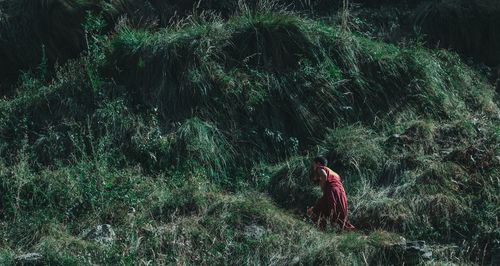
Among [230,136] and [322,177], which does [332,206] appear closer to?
[322,177]

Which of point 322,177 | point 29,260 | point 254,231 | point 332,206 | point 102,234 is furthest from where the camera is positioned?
point 322,177

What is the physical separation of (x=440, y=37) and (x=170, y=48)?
4480 millimetres

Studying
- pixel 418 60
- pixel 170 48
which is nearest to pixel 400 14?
pixel 418 60

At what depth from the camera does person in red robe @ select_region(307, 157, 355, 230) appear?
34.5ft

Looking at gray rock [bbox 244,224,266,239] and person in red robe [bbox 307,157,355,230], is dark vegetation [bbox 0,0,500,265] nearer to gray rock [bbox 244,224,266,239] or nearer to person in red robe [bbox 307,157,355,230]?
gray rock [bbox 244,224,266,239]

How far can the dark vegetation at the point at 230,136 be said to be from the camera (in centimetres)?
1021

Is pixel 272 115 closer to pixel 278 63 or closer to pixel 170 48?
pixel 278 63

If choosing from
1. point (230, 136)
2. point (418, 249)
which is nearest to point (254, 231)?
point (418, 249)

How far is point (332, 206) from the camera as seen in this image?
34.5 feet

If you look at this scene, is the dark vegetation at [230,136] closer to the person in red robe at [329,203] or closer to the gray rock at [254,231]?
the gray rock at [254,231]

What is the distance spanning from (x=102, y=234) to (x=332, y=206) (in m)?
2.63

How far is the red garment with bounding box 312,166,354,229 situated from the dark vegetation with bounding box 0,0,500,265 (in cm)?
21

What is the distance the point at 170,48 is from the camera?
13.1 metres

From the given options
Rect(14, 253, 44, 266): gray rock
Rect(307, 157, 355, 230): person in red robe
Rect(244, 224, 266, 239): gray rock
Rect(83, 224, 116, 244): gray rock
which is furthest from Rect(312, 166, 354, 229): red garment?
Rect(14, 253, 44, 266): gray rock
